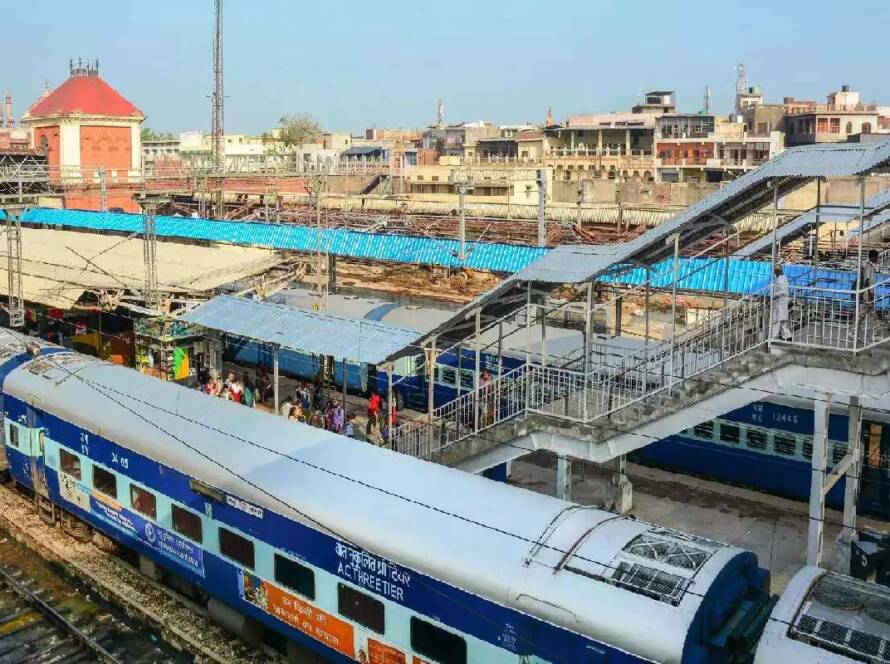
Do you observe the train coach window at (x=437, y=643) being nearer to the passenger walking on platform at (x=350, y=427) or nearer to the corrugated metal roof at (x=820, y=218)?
the corrugated metal roof at (x=820, y=218)

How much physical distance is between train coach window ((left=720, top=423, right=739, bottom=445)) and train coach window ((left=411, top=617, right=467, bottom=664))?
430 inches

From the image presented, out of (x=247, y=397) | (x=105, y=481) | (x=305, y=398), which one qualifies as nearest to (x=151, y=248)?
(x=247, y=397)

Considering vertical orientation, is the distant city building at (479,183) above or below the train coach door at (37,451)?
above

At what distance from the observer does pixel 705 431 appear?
66.3 feet

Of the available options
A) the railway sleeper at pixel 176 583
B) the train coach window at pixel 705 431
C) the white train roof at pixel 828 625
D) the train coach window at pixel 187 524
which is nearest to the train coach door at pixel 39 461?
the railway sleeper at pixel 176 583

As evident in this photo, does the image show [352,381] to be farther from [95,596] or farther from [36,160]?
[36,160]

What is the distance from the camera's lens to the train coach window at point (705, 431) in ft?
65.7

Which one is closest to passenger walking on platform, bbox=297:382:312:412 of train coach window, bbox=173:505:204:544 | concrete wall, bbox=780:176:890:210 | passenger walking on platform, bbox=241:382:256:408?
passenger walking on platform, bbox=241:382:256:408

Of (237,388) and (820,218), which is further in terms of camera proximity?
(237,388)

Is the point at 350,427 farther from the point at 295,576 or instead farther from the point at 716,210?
the point at 716,210

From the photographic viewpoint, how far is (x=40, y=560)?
17.3m

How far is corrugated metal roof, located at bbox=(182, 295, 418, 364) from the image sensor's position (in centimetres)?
1862

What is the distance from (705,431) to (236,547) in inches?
438

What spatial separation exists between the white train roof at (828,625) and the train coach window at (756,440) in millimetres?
9876
